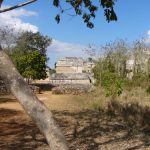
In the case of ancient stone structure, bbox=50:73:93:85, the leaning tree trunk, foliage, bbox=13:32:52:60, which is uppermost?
foliage, bbox=13:32:52:60

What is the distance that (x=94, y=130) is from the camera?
13.0 m

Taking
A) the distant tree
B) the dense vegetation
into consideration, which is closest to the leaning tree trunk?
the distant tree

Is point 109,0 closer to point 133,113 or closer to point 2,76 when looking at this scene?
point 2,76

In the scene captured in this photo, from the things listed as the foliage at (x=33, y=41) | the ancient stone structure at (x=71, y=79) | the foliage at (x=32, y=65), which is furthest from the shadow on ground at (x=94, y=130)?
the foliage at (x=33, y=41)

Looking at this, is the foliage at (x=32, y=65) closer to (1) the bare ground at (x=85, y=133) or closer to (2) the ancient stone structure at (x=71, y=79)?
(2) the ancient stone structure at (x=71, y=79)

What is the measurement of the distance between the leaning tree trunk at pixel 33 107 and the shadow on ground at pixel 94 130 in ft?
17.3

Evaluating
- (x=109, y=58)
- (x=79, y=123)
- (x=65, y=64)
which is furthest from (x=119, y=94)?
(x=65, y=64)

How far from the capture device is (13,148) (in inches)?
407

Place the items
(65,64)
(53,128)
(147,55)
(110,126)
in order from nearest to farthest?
1. (53,128)
2. (110,126)
3. (147,55)
4. (65,64)

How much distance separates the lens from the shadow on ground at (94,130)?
420 inches

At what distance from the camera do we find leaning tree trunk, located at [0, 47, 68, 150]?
477 cm

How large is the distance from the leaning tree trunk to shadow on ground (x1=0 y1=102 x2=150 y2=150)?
5.29m

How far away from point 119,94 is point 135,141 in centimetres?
1138

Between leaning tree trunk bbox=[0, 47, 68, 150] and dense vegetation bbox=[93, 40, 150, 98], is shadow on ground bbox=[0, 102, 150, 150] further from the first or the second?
dense vegetation bbox=[93, 40, 150, 98]
